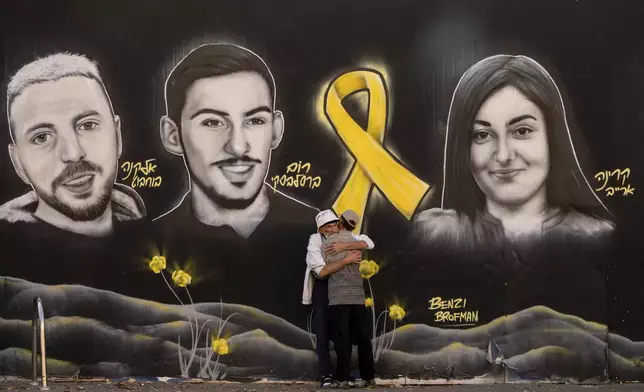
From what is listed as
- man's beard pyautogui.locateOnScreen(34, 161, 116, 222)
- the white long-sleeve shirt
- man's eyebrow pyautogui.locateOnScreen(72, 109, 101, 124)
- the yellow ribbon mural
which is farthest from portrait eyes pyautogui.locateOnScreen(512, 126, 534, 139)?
man's eyebrow pyautogui.locateOnScreen(72, 109, 101, 124)

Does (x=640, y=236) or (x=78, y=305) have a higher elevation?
(x=640, y=236)

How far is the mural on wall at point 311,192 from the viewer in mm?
8336

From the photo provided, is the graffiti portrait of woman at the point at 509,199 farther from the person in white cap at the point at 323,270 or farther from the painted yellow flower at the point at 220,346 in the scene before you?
the painted yellow flower at the point at 220,346

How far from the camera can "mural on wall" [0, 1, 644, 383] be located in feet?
27.3

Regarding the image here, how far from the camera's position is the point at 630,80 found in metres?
8.34

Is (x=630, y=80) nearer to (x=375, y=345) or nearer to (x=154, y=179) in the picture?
(x=375, y=345)

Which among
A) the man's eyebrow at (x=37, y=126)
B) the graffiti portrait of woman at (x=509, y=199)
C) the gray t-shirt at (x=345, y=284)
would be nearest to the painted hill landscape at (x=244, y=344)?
the graffiti portrait of woman at (x=509, y=199)

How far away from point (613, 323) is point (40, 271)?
577 centimetres

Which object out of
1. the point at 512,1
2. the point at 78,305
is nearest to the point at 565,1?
the point at 512,1

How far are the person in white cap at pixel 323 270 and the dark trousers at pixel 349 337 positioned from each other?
98 mm

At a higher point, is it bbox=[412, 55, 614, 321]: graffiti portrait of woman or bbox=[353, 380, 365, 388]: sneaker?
bbox=[412, 55, 614, 321]: graffiti portrait of woman

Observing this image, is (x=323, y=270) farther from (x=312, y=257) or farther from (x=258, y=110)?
(x=258, y=110)

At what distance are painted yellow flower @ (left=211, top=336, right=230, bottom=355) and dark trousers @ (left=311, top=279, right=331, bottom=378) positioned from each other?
97cm

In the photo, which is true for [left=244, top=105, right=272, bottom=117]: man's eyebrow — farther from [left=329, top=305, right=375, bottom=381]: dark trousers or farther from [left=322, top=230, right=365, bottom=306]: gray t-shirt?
[left=329, top=305, right=375, bottom=381]: dark trousers
